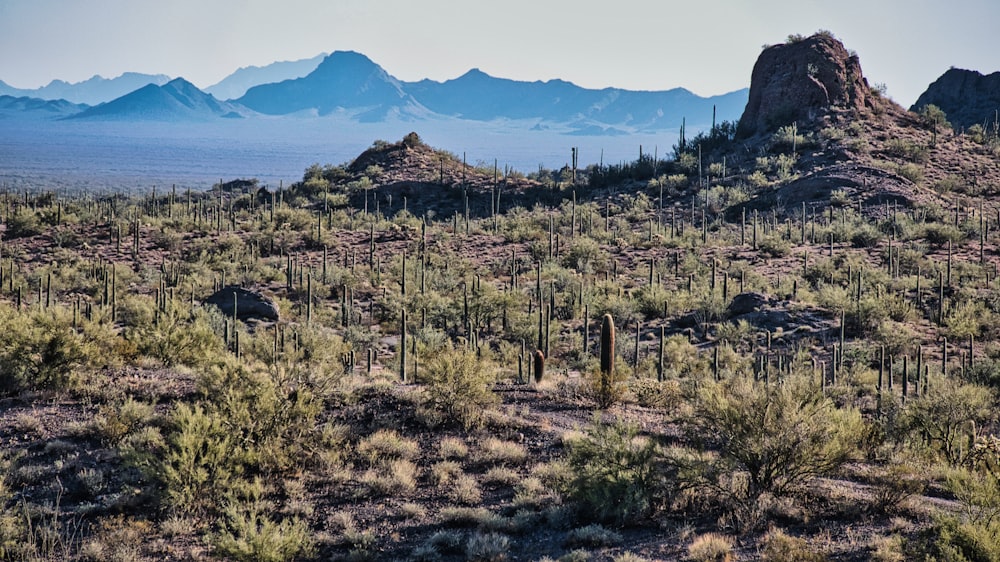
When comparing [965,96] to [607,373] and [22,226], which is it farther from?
[607,373]

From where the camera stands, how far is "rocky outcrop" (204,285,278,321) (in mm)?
31281

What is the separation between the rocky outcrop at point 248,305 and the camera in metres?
31.3

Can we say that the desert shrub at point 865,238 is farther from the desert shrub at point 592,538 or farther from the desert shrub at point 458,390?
the desert shrub at point 592,538

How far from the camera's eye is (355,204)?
69875 mm

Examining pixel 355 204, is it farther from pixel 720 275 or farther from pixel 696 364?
pixel 696 364

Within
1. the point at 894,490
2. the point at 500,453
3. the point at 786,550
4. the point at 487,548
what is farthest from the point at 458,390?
the point at 894,490

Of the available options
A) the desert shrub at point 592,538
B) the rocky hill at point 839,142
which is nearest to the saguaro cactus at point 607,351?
the desert shrub at point 592,538

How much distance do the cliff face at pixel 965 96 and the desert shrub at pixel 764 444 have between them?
96.9 metres

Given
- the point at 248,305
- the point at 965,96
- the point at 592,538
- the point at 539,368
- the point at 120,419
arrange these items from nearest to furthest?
1. the point at 592,538
2. the point at 120,419
3. the point at 539,368
4. the point at 248,305
5. the point at 965,96

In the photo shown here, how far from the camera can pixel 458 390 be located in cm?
1552

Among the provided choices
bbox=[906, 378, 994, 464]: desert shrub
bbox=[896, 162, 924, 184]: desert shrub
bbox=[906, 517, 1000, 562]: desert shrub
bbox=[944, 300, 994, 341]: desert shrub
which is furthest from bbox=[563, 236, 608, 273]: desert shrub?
bbox=[906, 517, 1000, 562]: desert shrub

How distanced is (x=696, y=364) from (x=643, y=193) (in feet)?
146

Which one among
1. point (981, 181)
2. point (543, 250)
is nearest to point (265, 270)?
point (543, 250)

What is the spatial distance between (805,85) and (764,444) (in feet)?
239
